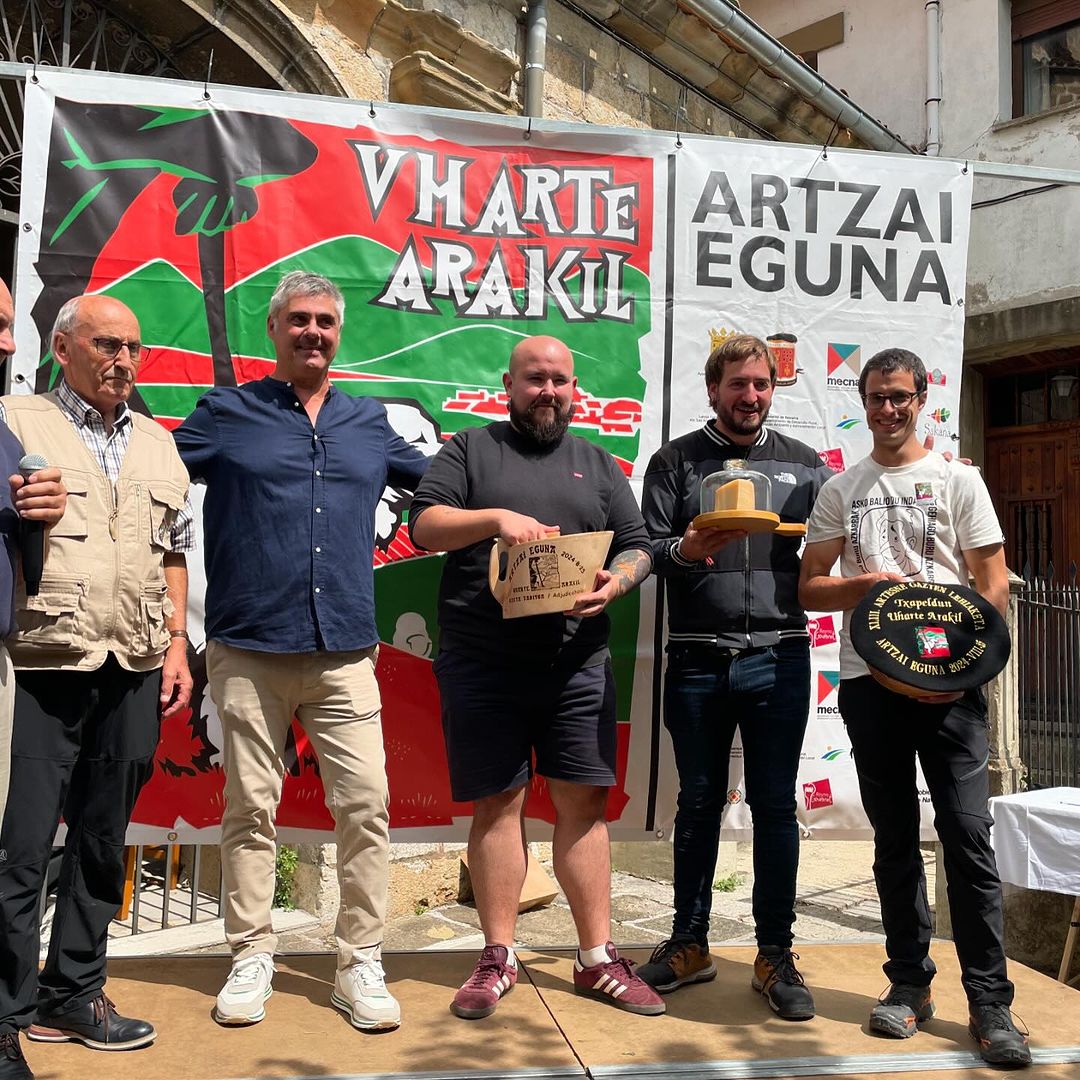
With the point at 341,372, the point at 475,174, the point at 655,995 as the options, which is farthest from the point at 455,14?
the point at 655,995

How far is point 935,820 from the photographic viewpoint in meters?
3.11

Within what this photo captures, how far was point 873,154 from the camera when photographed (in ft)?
14.4

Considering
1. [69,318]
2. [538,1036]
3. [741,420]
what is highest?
[69,318]

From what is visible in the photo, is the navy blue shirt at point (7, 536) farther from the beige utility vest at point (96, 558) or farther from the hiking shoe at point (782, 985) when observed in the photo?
the hiking shoe at point (782, 985)

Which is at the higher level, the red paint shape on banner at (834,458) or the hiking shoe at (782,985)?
the red paint shape on banner at (834,458)

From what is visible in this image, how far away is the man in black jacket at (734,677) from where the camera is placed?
335cm

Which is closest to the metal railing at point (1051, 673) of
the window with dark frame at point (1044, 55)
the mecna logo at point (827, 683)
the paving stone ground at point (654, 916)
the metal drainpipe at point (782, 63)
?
the paving stone ground at point (654, 916)

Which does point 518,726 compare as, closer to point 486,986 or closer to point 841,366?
point 486,986

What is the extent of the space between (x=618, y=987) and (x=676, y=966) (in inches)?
10.9

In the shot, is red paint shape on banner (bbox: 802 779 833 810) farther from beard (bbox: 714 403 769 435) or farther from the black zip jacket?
beard (bbox: 714 403 769 435)

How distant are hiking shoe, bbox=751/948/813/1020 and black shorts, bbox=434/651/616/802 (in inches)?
29.2

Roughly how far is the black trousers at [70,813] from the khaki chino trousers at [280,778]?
0.24 metres

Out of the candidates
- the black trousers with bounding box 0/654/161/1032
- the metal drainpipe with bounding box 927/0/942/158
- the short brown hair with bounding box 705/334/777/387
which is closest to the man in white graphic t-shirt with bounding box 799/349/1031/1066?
the short brown hair with bounding box 705/334/777/387

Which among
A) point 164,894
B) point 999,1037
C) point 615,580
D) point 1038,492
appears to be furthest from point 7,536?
point 1038,492
